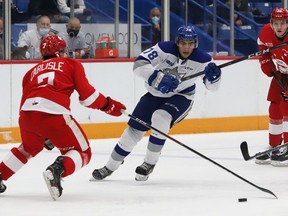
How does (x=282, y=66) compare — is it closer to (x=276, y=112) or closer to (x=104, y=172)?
(x=276, y=112)

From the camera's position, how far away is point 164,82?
6.11 meters

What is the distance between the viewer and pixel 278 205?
5312mm

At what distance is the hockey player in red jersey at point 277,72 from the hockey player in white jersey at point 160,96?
89 cm

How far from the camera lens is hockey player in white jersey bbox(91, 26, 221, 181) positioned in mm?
6242

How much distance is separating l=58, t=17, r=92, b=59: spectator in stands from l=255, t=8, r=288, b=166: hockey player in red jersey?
249 cm

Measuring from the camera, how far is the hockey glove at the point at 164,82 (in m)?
6.11

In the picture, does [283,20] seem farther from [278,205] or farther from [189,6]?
[189,6]

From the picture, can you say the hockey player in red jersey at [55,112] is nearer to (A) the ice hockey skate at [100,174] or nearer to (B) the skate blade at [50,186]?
(B) the skate blade at [50,186]

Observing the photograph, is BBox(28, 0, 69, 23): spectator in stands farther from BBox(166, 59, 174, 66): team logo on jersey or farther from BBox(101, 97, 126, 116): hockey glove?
BBox(101, 97, 126, 116): hockey glove

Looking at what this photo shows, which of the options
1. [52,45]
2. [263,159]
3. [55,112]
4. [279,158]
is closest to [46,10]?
[263,159]

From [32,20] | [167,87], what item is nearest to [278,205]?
[167,87]

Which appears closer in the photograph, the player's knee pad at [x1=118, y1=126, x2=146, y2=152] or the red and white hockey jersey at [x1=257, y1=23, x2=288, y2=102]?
the player's knee pad at [x1=118, y1=126, x2=146, y2=152]

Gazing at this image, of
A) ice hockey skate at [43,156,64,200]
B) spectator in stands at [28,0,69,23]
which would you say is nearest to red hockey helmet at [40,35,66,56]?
ice hockey skate at [43,156,64,200]

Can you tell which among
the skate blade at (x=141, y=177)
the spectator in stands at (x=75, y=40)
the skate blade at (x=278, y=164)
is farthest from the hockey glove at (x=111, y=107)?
the spectator in stands at (x=75, y=40)
